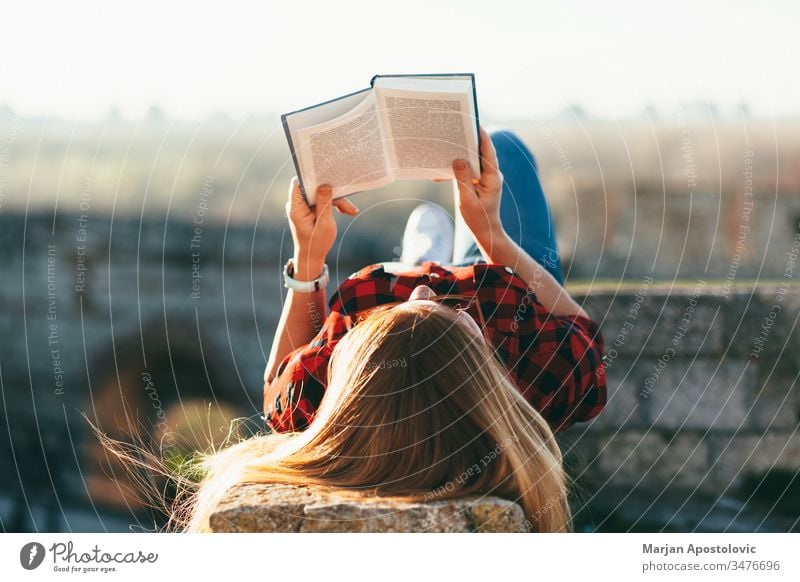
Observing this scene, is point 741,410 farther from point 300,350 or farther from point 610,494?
point 300,350

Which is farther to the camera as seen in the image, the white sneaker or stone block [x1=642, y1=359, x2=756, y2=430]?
stone block [x1=642, y1=359, x2=756, y2=430]

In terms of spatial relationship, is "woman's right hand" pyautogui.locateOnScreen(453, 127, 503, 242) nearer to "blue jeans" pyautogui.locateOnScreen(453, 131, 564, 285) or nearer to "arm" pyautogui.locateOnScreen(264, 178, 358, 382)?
"arm" pyautogui.locateOnScreen(264, 178, 358, 382)

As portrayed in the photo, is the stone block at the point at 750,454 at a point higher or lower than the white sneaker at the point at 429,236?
lower

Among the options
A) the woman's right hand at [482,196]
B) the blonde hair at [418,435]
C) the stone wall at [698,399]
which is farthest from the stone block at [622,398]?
the blonde hair at [418,435]

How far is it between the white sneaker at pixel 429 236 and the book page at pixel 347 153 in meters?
0.51

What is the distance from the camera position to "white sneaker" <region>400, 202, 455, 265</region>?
2.26 meters

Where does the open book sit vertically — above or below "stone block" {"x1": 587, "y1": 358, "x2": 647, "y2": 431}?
above

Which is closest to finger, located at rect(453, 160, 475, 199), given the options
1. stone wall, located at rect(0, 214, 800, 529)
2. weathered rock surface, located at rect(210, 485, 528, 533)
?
weathered rock surface, located at rect(210, 485, 528, 533)

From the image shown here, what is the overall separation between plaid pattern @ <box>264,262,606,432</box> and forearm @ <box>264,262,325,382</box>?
0.08 metres

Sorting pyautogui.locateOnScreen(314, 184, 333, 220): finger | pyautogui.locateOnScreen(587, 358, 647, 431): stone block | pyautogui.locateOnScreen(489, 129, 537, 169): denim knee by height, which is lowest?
pyautogui.locateOnScreen(587, 358, 647, 431): stone block

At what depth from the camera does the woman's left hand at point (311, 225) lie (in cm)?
172
